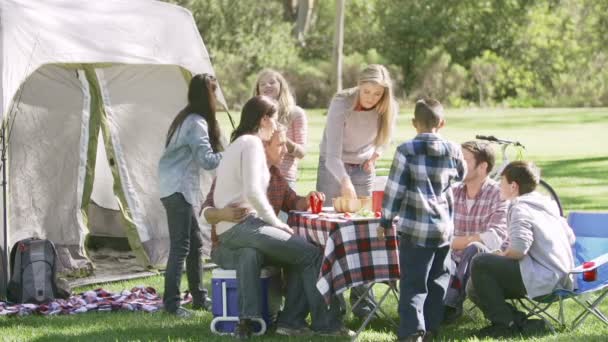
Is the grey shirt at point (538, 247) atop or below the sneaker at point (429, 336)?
atop

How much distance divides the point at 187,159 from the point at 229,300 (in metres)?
0.95

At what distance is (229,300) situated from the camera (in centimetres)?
563

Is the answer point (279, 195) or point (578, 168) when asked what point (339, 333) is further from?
point (578, 168)

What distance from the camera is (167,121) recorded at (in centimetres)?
839

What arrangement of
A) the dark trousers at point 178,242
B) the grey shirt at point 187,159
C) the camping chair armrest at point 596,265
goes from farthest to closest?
Result: the dark trousers at point 178,242 → the grey shirt at point 187,159 → the camping chair armrest at point 596,265

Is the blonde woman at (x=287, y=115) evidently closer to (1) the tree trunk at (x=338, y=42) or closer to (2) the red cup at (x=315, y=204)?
(2) the red cup at (x=315, y=204)

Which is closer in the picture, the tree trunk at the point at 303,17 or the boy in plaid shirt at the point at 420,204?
the boy in plaid shirt at the point at 420,204

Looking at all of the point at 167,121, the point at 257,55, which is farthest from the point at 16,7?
the point at 257,55

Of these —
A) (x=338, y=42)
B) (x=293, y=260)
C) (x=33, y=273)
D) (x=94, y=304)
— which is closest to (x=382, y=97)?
(x=293, y=260)

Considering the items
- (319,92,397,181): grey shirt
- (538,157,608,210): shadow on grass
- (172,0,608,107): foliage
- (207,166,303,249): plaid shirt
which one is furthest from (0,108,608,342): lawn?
(172,0,608,107): foliage

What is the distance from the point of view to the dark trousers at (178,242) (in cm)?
611

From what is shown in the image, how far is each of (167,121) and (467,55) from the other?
101 feet

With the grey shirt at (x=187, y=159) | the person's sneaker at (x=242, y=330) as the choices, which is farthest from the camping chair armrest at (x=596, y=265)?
the grey shirt at (x=187, y=159)

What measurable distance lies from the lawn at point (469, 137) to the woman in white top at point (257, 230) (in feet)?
0.58
